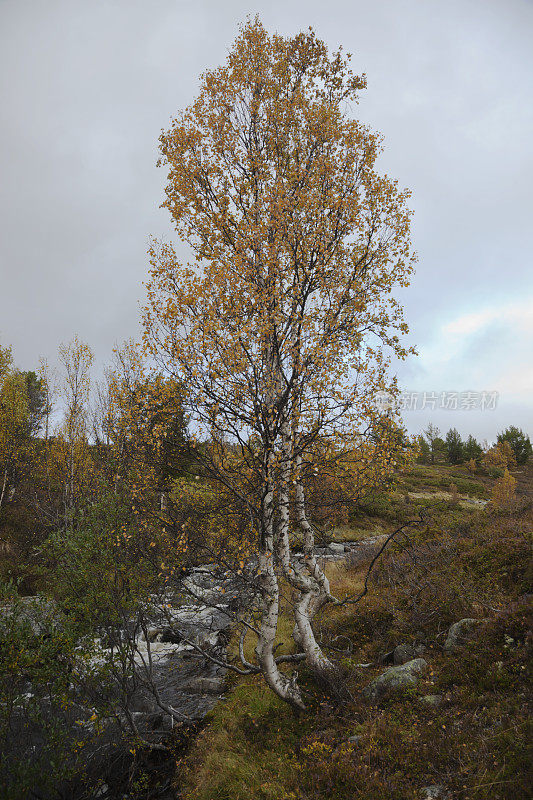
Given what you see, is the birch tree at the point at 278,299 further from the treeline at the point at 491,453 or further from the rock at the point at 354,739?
the treeline at the point at 491,453

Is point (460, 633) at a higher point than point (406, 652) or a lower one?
higher

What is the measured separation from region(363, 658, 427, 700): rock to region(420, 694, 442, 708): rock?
473 millimetres

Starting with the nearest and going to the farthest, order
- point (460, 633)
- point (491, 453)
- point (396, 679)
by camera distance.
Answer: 1. point (396, 679)
2. point (460, 633)
3. point (491, 453)

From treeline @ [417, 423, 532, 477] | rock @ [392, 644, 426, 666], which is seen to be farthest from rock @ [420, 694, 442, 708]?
treeline @ [417, 423, 532, 477]

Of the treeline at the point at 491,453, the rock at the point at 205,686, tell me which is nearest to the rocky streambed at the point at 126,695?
the rock at the point at 205,686

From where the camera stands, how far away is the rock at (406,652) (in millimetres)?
8281

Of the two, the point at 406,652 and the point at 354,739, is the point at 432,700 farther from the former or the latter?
the point at 406,652

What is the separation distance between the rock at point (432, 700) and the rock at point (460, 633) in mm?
1230

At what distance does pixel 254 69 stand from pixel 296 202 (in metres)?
5.35

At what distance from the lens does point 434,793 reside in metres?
4.78

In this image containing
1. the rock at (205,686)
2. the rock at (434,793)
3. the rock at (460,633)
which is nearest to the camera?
the rock at (434,793)

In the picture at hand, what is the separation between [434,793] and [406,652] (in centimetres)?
390

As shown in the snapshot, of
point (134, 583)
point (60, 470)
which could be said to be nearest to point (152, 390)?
point (134, 583)

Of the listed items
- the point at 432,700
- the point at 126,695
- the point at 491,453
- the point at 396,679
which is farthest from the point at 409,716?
the point at 491,453
